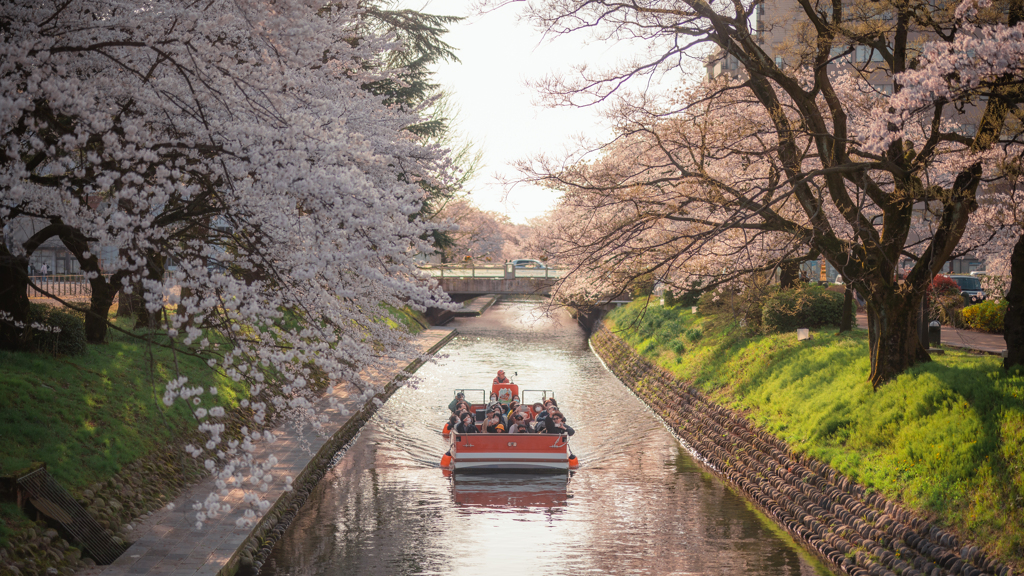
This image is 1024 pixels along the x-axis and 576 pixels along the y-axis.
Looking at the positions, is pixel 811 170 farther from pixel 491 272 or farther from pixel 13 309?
pixel 491 272

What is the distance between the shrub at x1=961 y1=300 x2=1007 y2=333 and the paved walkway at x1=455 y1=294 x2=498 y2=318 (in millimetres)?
41357

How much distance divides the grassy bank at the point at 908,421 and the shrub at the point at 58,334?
13.5 meters

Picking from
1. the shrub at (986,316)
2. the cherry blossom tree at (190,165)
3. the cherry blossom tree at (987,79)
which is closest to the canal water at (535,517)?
the cherry blossom tree at (190,165)

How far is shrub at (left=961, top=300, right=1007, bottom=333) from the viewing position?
26.0 metres

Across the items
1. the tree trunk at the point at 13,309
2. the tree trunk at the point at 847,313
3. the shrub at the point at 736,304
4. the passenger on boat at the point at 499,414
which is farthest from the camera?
the tree trunk at the point at 847,313

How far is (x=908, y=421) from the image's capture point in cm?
1220

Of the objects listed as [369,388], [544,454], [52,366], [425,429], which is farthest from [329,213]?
[425,429]

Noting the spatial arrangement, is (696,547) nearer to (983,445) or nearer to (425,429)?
(983,445)

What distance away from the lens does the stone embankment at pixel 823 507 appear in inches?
376

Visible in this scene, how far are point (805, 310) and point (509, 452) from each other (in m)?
9.11

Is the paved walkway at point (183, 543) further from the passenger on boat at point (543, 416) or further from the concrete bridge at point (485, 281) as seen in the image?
the concrete bridge at point (485, 281)

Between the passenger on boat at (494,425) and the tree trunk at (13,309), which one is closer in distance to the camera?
the tree trunk at (13,309)

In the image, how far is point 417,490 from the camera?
1677 cm

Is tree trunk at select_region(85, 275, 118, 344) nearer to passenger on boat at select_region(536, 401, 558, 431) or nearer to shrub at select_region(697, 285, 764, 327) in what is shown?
passenger on boat at select_region(536, 401, 558, 431)
